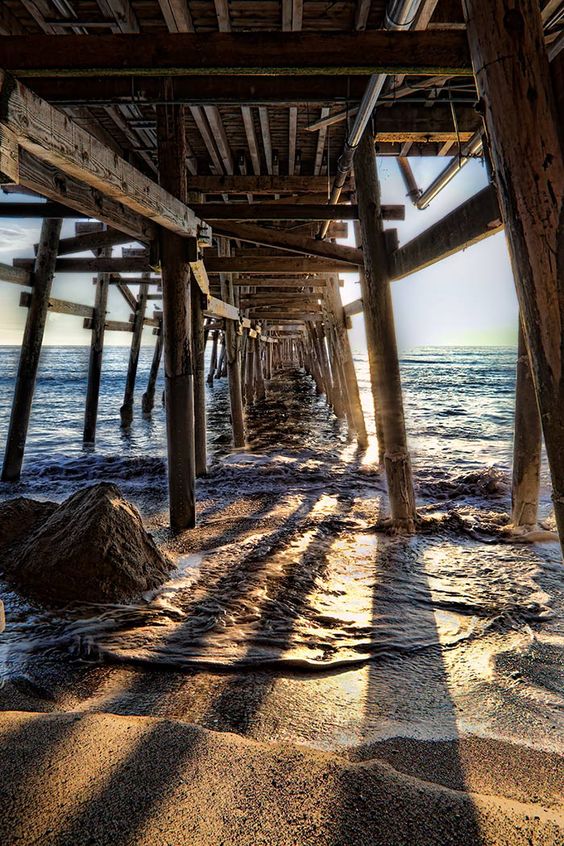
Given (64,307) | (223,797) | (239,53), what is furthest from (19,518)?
(64,307)

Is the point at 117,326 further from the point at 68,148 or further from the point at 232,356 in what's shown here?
the point at 68,148

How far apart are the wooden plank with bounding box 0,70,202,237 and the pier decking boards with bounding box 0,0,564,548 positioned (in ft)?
0.04

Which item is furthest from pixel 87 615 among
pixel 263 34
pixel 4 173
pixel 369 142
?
pixel 369 142

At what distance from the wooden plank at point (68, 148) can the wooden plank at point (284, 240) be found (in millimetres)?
1878

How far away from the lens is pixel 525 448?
3846 mm

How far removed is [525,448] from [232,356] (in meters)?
5.50

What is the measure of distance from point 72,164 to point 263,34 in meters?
1.21

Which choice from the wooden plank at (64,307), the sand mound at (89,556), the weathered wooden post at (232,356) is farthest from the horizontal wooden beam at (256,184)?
the sand mound at (89,556)

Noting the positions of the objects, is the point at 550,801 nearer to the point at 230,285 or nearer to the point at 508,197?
the point at 508,197

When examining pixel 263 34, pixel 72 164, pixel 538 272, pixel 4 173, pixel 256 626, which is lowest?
pixel 256 626

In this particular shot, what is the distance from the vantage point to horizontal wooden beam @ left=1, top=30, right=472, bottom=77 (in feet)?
7.49

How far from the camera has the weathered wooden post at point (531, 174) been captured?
144 cm

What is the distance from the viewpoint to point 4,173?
5.92ft

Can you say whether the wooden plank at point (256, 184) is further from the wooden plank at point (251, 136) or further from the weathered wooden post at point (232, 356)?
the weathered wooden post at point (232, 356)
